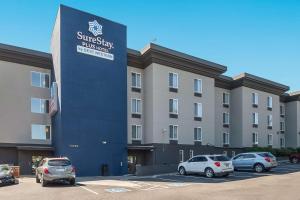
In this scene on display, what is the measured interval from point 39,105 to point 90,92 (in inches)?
220

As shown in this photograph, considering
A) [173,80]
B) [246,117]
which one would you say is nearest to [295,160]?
[246,117]

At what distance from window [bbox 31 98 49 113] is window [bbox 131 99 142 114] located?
8.39m

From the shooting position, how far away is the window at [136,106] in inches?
1502

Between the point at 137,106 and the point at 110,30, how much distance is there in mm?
8130

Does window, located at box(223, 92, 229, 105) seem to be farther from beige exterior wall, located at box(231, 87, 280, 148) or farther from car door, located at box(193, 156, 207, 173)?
car door, located at box(193, 156, 207, 173)

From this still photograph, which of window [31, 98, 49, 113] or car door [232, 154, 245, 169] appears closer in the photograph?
car door [232, 154, 245, 169]

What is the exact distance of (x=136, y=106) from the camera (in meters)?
38.4

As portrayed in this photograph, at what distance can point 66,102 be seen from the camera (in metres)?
32.5

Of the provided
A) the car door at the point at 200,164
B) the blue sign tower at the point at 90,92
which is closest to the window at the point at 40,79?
the blue sign tower at the point at 90,92

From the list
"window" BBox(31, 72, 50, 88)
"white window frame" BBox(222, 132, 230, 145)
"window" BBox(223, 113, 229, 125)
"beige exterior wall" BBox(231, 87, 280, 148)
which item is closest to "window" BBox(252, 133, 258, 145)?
"beige exterior wall" BBox(231, 87, 280, 148)

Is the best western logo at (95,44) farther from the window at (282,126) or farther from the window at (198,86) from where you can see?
the window at (282,126)

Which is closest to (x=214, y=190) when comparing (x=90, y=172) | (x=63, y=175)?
(x=63, y=175)

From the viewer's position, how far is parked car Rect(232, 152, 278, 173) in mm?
29641

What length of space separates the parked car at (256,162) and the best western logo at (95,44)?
15184 millimetres
